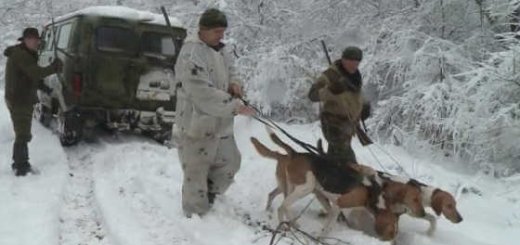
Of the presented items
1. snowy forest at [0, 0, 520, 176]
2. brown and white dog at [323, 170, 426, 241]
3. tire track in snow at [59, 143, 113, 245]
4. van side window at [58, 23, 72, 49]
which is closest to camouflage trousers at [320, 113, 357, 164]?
brown and white dog at [323, 170, 426, 241]

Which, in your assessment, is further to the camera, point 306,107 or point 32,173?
point 306,107

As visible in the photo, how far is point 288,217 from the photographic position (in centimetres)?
491

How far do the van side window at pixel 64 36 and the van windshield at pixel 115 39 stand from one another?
554mm

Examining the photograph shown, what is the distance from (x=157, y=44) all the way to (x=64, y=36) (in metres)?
1.48

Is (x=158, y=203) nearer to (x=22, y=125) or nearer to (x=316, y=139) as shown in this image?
(x=22, y=125)

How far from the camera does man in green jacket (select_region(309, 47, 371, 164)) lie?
5.25 meters

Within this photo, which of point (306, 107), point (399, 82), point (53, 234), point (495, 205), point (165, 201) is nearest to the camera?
point (53, 234)

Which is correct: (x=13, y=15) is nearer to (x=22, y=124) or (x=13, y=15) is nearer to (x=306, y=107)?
(x=306, y=107)

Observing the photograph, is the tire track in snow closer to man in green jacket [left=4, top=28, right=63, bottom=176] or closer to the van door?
man in green jacket [left=4, top=28, right=63, bottom=176]

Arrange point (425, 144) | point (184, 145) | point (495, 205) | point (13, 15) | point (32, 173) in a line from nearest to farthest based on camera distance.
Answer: point (184, 145) < point (495, 205) < point (32, 173) < point (425, 144) < point (13, 15)

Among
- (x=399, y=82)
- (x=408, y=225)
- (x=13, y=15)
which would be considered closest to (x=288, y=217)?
(x=408, y=225)

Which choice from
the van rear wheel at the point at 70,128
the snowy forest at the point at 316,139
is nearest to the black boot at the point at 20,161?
the snowy forest at the point at 316,139

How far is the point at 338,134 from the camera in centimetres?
536

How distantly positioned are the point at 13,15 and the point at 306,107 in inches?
507
